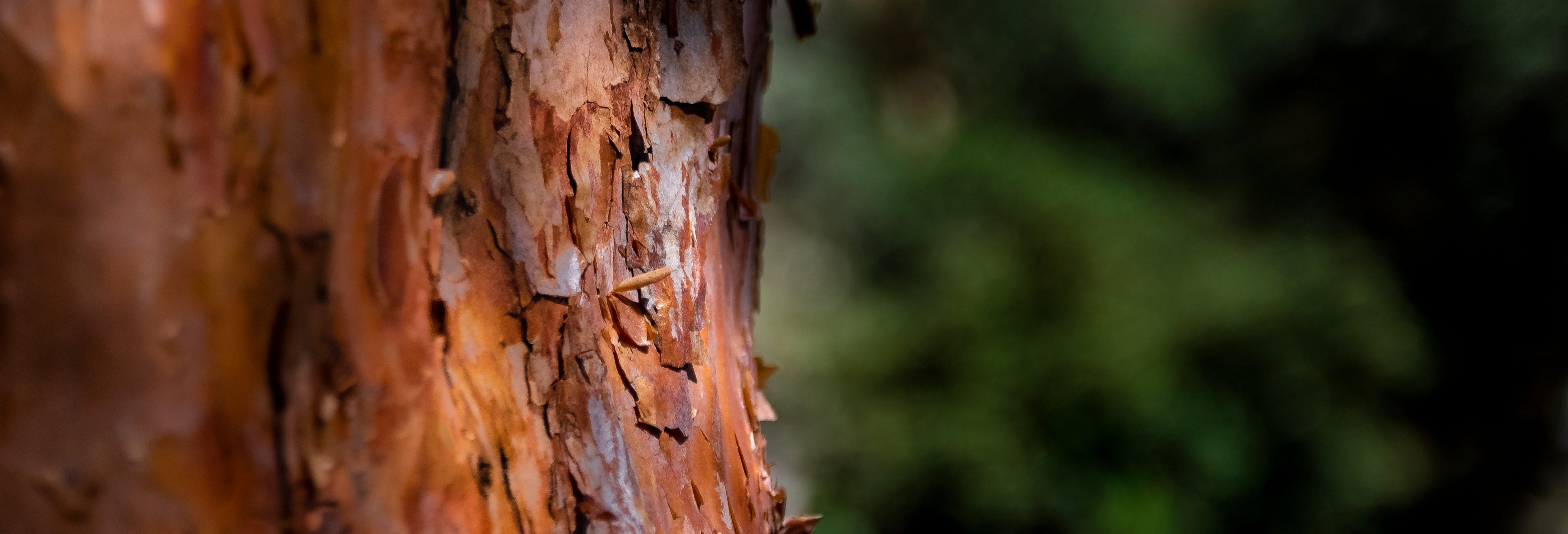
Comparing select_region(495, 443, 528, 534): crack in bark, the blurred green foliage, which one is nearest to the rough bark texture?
select_region(495, 443, 528, 534): crack in bark

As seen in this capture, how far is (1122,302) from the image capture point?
1737 millimetres

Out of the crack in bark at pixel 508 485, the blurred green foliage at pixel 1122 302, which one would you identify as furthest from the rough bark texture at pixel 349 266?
the blurred green foliage at pixel 1122 302

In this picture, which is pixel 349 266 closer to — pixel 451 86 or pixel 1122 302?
pixel 451 86

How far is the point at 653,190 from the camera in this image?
0.42 meters

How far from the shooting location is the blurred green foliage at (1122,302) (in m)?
1.74

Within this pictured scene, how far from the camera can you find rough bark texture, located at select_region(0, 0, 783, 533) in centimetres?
26

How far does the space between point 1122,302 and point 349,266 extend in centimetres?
166

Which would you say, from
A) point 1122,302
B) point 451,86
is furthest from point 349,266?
point 1122,302

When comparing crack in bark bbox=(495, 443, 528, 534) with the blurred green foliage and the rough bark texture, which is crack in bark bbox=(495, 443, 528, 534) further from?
the blurred green foliage

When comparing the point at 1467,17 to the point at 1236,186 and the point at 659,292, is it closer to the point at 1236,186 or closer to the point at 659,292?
the point at 1236,186

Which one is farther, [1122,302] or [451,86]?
[1122,302]

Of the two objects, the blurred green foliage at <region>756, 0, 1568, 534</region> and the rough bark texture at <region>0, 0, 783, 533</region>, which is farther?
the blurred green foliage at <region>756, 0, 1568, 534</region>

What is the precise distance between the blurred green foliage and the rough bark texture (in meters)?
1.44

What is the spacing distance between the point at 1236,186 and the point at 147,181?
1.97 m
